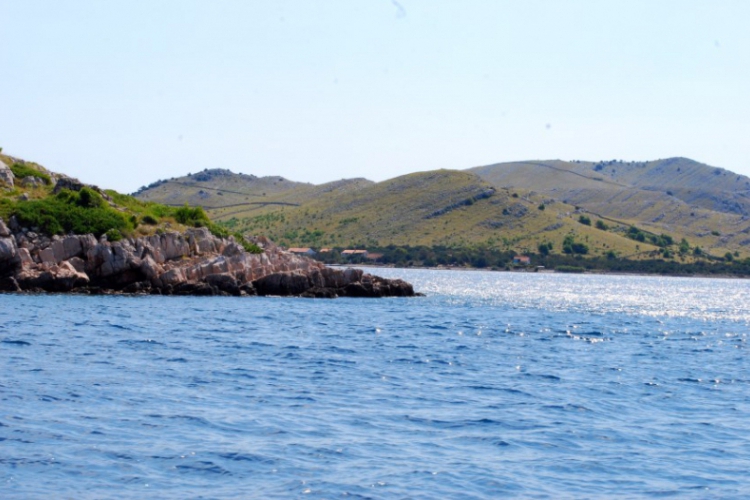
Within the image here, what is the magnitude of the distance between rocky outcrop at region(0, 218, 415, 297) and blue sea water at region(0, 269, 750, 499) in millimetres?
17656

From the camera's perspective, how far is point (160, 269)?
233ft

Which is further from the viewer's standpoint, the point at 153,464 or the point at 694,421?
the point at 694,421

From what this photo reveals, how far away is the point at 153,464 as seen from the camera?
61.5ft

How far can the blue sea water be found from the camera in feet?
60.3

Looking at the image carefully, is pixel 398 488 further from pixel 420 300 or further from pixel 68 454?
pixel 420 300

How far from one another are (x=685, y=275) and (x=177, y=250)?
138733mm

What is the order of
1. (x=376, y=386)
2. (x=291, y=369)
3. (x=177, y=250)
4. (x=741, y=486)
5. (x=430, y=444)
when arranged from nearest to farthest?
(x=741, y=486) → (x=430, y=444) → (x=376, y=386) → (x=291, y=369) → (x=177, y=250)

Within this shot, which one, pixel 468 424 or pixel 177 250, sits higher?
pixel 177 250

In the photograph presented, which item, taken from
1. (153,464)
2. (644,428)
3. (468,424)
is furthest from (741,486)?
(153,464)

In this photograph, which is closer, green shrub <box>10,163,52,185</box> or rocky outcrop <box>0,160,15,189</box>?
rocky outcrop <box>0,160,15,189</box>

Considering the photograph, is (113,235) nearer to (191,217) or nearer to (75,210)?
(75,210)

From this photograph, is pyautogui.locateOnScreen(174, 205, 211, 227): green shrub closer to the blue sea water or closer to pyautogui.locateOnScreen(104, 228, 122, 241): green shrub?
pyautogui.locateOnScreen(104, 228, 122, 241): green shrub

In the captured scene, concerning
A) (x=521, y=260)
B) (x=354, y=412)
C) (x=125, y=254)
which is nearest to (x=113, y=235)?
(x=125, y=254)

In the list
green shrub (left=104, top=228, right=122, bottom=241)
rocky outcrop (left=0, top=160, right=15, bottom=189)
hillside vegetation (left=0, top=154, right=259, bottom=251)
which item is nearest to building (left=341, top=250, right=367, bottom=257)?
hillside vegetation (left=0, top=154, right=259, bottom=251)
